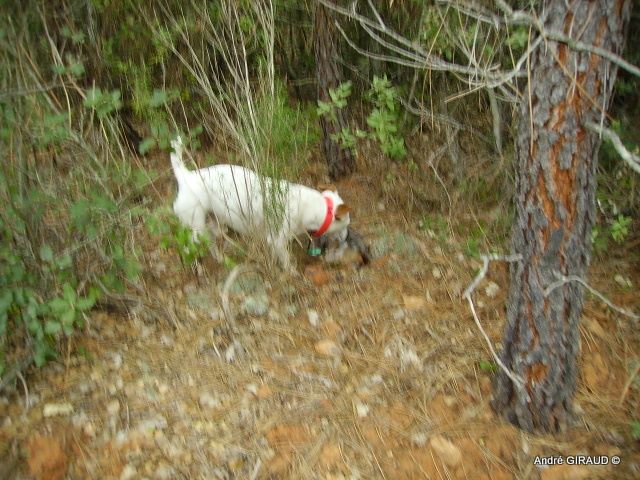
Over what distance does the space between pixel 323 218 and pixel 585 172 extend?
1971mm

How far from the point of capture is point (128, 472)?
7.14 ft

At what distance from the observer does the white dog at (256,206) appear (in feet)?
10.5

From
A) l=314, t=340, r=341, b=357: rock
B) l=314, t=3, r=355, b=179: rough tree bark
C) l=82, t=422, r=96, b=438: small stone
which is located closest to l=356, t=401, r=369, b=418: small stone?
l=314, t=340, r=341, b=357: rock

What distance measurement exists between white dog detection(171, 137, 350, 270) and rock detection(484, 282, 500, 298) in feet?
3.79

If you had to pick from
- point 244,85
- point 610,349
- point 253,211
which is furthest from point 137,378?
point 610,349

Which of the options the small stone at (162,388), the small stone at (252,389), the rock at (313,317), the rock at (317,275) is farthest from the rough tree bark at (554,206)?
the small stone at (162,388)

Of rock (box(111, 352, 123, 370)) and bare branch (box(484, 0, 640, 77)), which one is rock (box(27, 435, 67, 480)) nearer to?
rock (box(111, 352, 123, 370))

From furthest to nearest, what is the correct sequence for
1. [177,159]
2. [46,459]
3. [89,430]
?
1. [177,159]
2. [89,430]
3. [46,459]

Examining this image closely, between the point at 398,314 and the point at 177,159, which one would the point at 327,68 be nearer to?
the point at 177,159

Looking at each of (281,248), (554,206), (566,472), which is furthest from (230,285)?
(566,472)

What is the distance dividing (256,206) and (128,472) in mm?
1765

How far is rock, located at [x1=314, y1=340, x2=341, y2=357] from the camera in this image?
289 cm

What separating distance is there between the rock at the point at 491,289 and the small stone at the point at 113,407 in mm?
2448

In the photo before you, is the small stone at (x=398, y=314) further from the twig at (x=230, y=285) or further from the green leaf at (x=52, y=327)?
the green leaf at (x=52, y=327)
